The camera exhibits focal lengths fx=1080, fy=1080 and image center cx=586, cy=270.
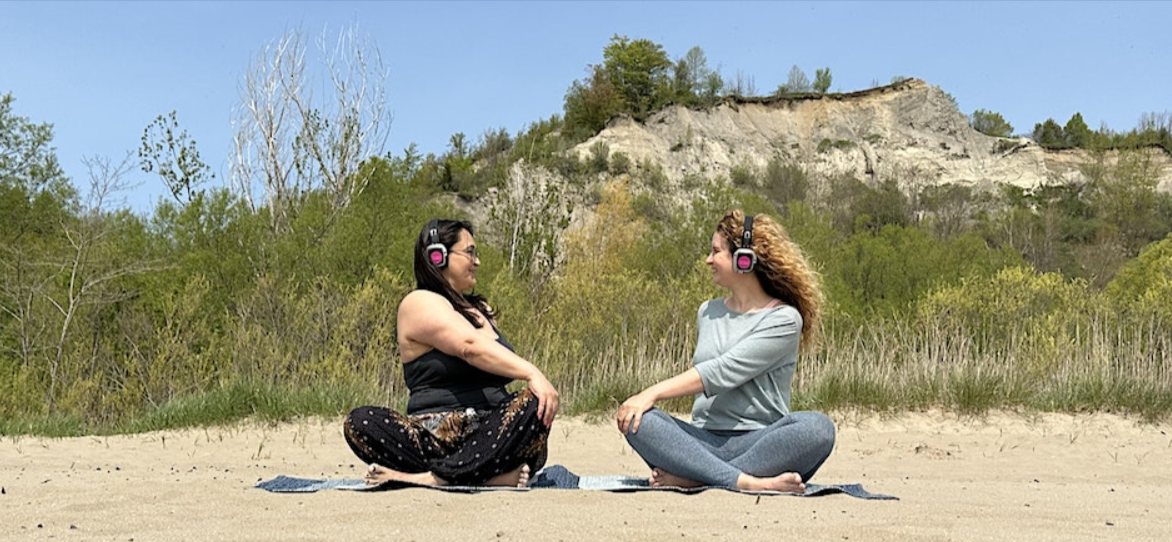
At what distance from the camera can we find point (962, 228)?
4188 cm

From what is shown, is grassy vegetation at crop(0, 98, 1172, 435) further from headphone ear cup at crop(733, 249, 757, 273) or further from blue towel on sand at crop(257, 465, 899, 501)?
headphone ear cup at crop(733, 249, 757, 273)

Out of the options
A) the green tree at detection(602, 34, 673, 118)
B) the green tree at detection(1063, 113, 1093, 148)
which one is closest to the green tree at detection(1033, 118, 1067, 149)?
the green tree at detection(1063, 113, 1093, 148)

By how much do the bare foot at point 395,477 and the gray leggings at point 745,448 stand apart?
2.50 ft

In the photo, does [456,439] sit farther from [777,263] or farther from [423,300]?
[777,263]

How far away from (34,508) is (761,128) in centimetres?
4547

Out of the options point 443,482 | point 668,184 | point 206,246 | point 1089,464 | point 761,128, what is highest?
point 761,128

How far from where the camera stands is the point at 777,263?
A: 4.10 metres

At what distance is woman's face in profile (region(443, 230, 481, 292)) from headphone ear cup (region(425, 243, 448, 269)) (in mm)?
32

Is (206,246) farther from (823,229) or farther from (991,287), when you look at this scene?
(823,229)

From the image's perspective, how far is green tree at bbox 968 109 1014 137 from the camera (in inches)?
2304

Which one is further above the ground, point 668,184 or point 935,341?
point 668,184

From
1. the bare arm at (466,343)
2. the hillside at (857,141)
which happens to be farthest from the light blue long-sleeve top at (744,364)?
the hillside at (857,141)

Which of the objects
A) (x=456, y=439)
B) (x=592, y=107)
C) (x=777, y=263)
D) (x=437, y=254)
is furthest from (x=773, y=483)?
(x=592, y=107)

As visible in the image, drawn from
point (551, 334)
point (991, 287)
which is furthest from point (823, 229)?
point (551, 334)
